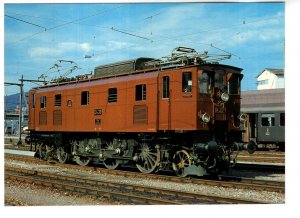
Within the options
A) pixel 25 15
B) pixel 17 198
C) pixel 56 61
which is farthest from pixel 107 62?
pixel 17 198

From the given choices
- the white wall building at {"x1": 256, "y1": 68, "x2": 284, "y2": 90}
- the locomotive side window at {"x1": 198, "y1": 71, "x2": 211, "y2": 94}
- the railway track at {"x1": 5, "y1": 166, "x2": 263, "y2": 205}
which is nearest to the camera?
the railway track at {"x1": 5, "y1": 166, "x2": 263, "y2": 205}

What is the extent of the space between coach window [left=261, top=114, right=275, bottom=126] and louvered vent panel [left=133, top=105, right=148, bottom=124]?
13300 millimetres

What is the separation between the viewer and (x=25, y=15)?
40.9 feet

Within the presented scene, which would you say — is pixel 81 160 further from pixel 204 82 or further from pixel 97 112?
pixel 204 82

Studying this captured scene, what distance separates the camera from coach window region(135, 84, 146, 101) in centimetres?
1459

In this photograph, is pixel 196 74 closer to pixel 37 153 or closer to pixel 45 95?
pixel 45 95

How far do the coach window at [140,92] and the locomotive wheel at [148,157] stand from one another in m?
1.70

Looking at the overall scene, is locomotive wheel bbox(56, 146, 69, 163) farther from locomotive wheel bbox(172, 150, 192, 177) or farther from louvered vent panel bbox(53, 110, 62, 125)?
locomotive wheel bbox(172, 150, 192, 177)

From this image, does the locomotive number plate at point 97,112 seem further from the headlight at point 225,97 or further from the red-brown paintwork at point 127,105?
the headlight at point 225,97

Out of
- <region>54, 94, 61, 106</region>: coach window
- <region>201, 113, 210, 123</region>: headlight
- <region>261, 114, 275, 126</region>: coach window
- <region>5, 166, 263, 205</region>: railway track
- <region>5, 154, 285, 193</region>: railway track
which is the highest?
<region>54, 94, 61, 106</region>: coach window

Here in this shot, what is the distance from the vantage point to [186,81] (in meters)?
13.4

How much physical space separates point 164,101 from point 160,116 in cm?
55

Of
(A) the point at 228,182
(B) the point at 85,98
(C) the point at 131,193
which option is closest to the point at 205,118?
(A) the point at 228,182

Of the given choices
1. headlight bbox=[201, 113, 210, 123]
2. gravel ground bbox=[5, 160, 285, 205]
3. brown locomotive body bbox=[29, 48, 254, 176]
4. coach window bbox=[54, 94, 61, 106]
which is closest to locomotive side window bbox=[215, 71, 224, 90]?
brown locomotive body bbox=[29, 48, 254, 176]
